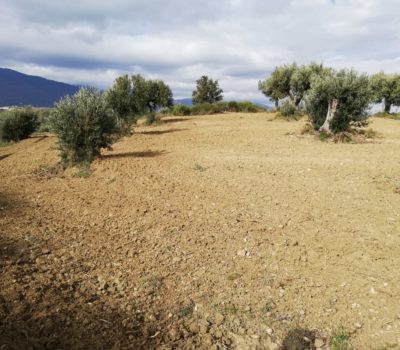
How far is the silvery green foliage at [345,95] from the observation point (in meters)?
14.6

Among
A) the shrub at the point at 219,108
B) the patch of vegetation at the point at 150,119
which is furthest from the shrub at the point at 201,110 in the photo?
the patch of vegetation at the point at 150,119

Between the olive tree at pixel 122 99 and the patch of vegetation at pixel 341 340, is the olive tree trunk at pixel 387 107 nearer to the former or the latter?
the olive tree at pixel 122 99

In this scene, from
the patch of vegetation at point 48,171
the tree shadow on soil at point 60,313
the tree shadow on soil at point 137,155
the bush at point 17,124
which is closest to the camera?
the tree shadow on soil at point 60,313

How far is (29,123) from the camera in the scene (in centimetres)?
2016

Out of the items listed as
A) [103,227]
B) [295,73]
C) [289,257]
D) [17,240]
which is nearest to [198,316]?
[289,257]

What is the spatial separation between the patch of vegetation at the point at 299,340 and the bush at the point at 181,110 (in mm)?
33792

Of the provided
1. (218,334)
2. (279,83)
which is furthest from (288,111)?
(218,334)

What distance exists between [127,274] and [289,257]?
2.16 m

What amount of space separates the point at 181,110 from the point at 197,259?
107 feet

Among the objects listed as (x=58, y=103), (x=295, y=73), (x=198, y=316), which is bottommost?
(x=198, y=316)

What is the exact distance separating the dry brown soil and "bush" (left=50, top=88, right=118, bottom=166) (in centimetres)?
152

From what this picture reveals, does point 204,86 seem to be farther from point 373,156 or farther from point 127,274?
point 127,274

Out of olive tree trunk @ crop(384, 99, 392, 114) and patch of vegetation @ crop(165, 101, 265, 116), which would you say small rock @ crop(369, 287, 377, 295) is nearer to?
patch of vegetation @ crop(165, 101, 265, 116)

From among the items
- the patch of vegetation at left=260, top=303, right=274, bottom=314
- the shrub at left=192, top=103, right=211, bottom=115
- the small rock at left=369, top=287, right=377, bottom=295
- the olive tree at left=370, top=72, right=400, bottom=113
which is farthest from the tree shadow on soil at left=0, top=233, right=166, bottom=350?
the olive tree at left=370, top=72, right=400, bottom=113
